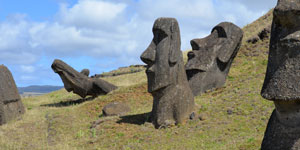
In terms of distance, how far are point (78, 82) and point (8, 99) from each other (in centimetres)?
501

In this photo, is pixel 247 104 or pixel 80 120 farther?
pixel 80 120

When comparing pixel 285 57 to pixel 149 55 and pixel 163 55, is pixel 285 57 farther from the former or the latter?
pixel 149 55

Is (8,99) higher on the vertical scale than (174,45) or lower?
lower

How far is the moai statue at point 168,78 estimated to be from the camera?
39.2 ft

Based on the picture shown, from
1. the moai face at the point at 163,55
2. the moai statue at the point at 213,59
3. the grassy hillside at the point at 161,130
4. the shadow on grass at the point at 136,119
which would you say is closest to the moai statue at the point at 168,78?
the moai face at the point at 163,55

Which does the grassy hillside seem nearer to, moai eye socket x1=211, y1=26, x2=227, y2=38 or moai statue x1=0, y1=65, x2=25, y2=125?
moai statue x1=0, y1=65, x2=25, y2=125

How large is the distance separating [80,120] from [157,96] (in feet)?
14.2

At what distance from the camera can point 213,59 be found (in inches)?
645

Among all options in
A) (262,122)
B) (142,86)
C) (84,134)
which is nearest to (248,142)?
(262,122)

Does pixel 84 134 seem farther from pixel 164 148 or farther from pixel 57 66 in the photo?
pixel 57 66

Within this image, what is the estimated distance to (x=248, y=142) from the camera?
8.59 m

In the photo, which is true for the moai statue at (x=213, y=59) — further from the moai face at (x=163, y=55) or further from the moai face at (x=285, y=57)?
the moai face at (x=285, y=57)

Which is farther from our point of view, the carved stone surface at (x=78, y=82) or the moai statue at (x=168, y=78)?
the carved stone surface at (x=78, y=82)

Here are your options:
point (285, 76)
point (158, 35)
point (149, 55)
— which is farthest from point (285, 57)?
point (158, 35)
